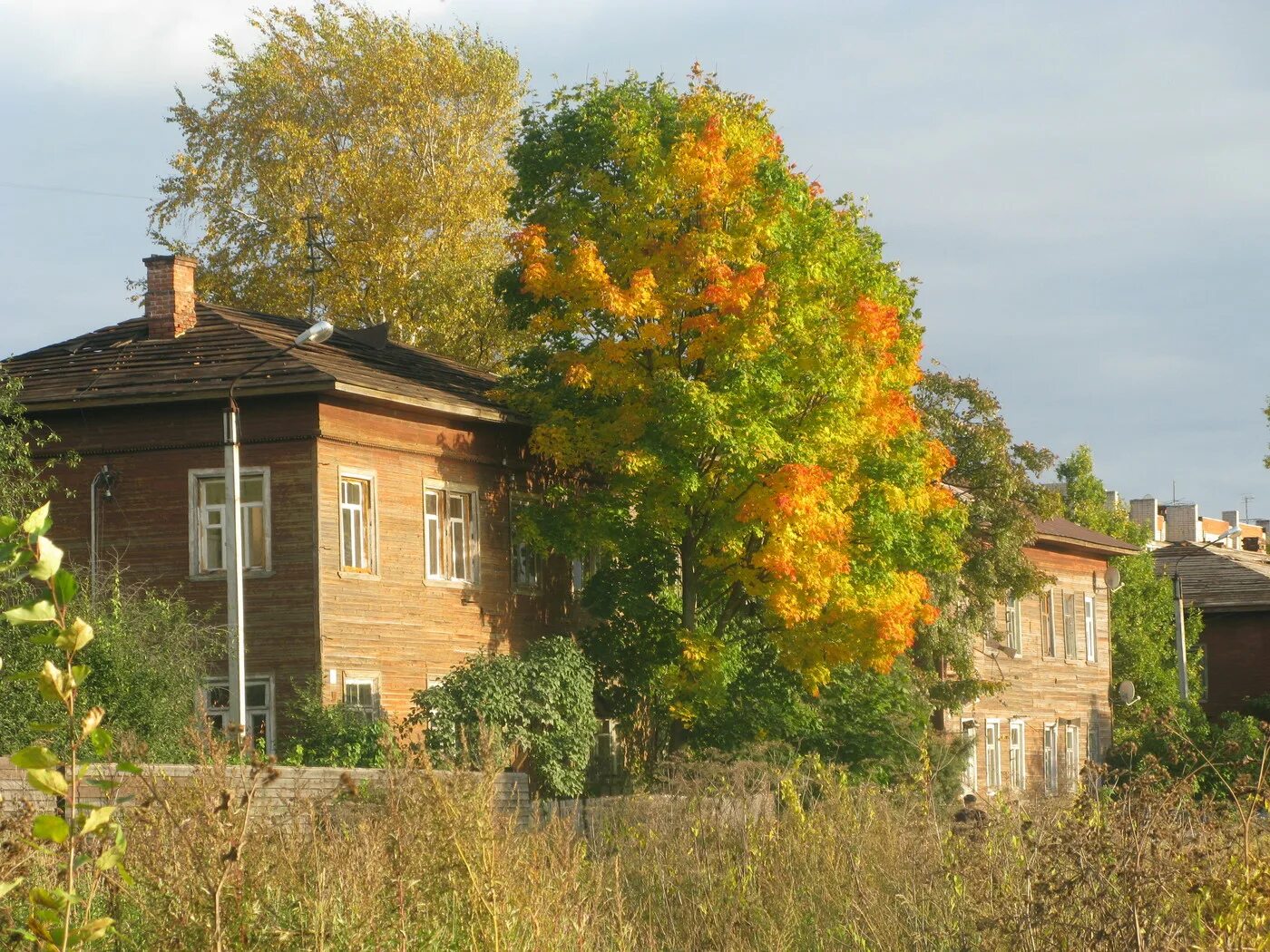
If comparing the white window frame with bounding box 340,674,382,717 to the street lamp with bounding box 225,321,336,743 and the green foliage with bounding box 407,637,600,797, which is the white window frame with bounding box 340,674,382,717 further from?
the street lamp with bounding box 225,321,336,743

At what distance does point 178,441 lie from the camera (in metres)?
27.5

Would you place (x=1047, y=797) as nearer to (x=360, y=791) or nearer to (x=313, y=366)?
(x=360, y=791)

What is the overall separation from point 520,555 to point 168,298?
7.08m

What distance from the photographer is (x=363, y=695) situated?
27203 mm

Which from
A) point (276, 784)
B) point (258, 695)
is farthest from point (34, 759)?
point (258, 695)

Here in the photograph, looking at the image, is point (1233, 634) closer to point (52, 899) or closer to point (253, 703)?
point (253, 703)

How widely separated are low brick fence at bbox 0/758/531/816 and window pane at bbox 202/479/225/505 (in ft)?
19.6

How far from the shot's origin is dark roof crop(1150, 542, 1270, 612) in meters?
61.3

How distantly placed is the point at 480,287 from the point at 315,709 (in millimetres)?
16964

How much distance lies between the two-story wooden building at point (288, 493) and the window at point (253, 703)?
0.03m

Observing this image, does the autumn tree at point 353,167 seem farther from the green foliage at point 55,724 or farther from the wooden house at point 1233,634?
the green foliage at point 55,724

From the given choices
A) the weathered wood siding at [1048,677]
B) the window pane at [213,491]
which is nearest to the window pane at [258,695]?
the window pane at [213,491]

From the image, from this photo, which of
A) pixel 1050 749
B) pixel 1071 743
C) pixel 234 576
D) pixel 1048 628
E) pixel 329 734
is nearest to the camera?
pixel 234 576

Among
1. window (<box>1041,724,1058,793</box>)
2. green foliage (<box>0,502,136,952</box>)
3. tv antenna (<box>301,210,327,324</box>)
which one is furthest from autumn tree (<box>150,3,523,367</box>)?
green foliage (<box>0,502,136,952</box>)
